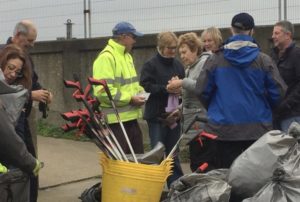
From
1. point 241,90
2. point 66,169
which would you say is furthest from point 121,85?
point 66,169

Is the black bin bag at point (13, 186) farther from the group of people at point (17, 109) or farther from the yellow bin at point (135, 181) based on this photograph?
the yellow bin at point (135, 181)

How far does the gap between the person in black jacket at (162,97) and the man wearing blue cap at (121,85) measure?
35 centimetres

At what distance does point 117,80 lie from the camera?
219 inches

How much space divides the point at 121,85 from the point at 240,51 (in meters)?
1.35

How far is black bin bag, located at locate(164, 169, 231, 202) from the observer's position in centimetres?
424

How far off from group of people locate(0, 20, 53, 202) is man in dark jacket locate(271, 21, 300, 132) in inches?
86.6

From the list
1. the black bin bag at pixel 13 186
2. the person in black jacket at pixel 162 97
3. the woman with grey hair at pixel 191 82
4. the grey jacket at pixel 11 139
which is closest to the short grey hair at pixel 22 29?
the person in black jacket at pixel 162 97

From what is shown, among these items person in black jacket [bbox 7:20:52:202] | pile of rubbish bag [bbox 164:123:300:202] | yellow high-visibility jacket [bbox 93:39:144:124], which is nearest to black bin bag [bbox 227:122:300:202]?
pile of rubbish bag [bbox 164:123:300:202]

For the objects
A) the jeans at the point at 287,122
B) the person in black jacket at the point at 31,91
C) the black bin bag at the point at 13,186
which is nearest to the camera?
the black bin bag at the point at 13,186

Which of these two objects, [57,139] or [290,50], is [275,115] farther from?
[57,139]

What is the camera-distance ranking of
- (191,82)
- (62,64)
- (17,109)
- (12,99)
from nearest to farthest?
(12,99)
(17,109)
(191,82)
(62,64)

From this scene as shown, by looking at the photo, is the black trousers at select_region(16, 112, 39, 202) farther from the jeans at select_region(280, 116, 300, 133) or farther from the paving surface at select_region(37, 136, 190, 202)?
the jeans at select_region(280, 116, 300, 133)

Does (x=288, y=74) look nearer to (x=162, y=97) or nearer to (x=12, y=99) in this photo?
(x=162, y=97)

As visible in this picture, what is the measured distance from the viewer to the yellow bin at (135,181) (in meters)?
4.41
